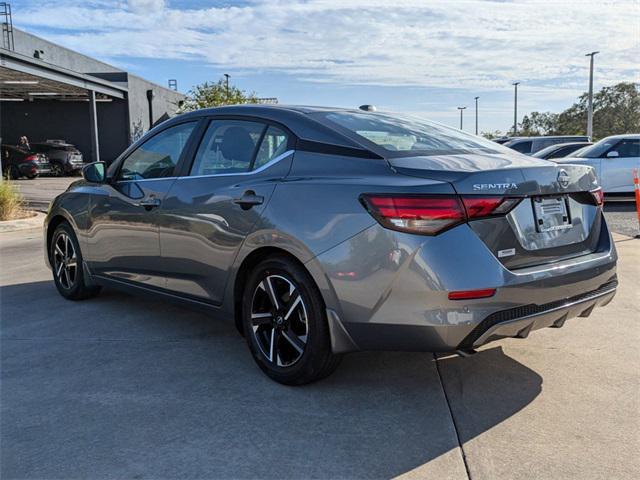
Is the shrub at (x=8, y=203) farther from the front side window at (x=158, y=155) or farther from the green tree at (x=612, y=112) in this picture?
the green tree at (x=612, y=112)

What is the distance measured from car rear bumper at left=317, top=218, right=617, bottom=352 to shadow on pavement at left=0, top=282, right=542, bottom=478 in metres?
0.43

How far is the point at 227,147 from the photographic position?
420cm

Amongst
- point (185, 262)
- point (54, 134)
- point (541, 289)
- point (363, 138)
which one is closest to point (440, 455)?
point (541, 289)

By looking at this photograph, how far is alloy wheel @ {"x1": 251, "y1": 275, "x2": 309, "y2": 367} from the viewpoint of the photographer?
3594mm

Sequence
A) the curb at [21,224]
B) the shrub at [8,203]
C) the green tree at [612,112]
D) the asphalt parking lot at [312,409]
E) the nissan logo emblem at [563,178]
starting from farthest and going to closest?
the green tree at [612,112]
the shrub at [8,203]
the curb at [21,224]
the nissan logo emblem at [563,178]
the asphalt parking lot at [312,409]

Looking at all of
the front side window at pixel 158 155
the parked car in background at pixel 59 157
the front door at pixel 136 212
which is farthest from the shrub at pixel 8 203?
the parked car in background at pixel 59 157

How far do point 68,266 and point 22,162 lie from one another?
22.9 metres

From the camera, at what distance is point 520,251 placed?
3191mm

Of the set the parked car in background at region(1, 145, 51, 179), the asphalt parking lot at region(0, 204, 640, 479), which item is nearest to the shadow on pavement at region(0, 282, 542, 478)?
the asphalt parking lot at region(0, 204, 640, 479)

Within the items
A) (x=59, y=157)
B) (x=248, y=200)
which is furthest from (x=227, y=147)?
(x=59, y=157)

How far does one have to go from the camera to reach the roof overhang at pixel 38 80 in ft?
54.5

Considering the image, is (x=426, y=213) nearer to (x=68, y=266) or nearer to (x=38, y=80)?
(x=68, y=266)

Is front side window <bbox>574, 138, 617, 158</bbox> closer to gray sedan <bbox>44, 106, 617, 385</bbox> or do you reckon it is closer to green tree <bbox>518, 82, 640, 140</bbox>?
gray sedan <bbox>44, 106, 617, 385</bbox>

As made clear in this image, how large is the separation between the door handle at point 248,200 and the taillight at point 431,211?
3.02 feet
